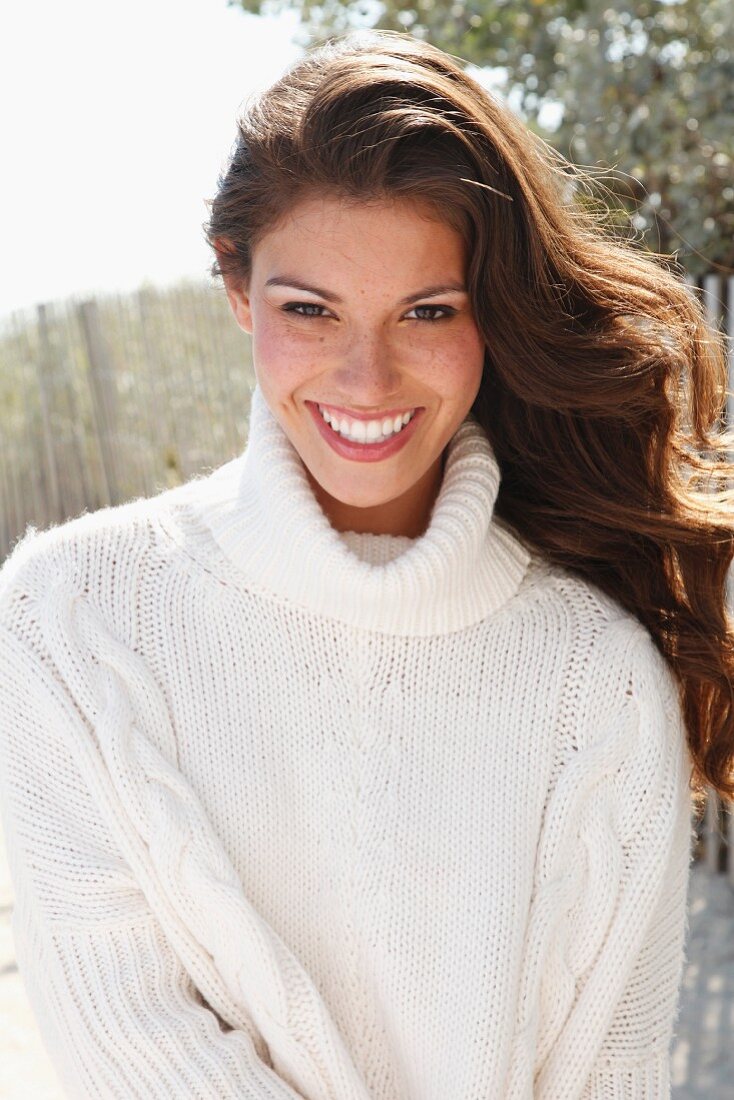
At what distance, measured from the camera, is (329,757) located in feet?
7.00

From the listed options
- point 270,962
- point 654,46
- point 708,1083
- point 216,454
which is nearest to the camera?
point 270,962

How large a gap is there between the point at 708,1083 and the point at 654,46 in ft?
11.5

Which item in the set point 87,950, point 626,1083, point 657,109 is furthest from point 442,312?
point 657,109

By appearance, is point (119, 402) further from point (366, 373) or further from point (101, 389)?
point (366, 373)

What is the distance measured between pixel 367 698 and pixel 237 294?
674 mm

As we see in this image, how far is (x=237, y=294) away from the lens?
227cm

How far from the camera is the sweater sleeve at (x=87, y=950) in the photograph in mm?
1898

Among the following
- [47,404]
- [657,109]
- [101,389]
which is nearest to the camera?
[657,109]

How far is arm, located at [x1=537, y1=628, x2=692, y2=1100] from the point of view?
2.06 m

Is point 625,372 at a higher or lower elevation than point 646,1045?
higher

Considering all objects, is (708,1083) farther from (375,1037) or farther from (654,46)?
(654,46)

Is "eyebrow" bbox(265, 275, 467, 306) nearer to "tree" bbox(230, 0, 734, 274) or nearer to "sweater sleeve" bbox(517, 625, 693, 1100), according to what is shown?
"sweater sleeve" bbox(517, 625, 693, 1100)

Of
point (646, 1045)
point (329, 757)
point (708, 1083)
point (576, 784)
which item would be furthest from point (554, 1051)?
point (708, 1083)

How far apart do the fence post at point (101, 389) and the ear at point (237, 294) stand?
611 centimetres
